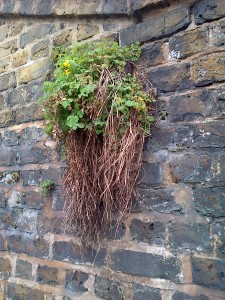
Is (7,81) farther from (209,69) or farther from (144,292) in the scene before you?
(144,292)

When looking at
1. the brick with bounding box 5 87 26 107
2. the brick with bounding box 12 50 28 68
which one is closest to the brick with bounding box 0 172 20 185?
the brick with bounding box 5 87 26 107

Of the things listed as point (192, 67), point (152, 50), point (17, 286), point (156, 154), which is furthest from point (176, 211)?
point (17, 286)

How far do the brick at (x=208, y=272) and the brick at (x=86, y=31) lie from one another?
6.12 ft

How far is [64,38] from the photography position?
2693 mm

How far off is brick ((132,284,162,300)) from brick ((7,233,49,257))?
822 mm

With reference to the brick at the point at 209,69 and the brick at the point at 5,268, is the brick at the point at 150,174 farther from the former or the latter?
the brick at the point at 5,268

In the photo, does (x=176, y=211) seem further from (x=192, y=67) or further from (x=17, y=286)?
(x=17, y=286)

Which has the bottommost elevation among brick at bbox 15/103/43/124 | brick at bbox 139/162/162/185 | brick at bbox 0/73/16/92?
brick at bbox 139/162/162/185

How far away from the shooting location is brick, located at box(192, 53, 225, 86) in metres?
1.92

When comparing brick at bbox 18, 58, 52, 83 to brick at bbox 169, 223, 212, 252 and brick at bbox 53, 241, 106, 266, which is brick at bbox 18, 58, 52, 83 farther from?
brick at bbox 169, 223, 212, 252

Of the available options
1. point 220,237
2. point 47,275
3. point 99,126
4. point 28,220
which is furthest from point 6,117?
point 220,237

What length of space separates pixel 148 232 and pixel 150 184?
1.03 ft

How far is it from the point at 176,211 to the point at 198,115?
24.7 inches

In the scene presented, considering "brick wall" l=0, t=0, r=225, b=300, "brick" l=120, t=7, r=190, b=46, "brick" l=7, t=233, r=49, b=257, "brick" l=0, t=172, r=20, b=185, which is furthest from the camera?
"brick" l=0, t=172, r=20, b=185
